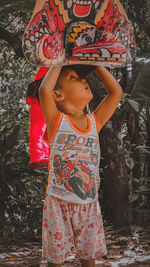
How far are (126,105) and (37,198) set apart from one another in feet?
3.71

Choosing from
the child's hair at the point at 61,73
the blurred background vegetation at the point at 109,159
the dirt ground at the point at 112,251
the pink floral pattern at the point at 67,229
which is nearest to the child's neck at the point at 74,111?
the child's hair at the point at 61,73

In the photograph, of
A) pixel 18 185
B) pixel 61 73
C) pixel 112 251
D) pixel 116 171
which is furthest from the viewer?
pixel 18 185

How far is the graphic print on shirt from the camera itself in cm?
Answer: 133

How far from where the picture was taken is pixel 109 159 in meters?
2.64

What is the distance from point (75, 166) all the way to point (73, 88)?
323 millimetres

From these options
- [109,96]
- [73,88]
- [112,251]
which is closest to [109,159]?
[112,251]

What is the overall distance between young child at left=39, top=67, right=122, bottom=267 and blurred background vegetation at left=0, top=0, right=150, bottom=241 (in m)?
0.92

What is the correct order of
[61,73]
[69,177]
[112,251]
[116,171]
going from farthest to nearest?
1. [116,171]
2. [112,251]
3. [61,73]
4. [69,177]

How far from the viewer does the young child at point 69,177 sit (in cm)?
132

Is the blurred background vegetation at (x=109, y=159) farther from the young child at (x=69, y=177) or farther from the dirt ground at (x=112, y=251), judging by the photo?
the young child at (x=69, y=177)

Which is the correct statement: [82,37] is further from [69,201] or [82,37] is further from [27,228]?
[27,228]

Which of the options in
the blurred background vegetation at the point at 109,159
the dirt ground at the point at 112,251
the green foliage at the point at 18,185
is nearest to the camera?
the dirt ground at the point at 112,251

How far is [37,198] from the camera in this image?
297 centimetres

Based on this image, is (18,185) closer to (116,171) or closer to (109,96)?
(116,171)
